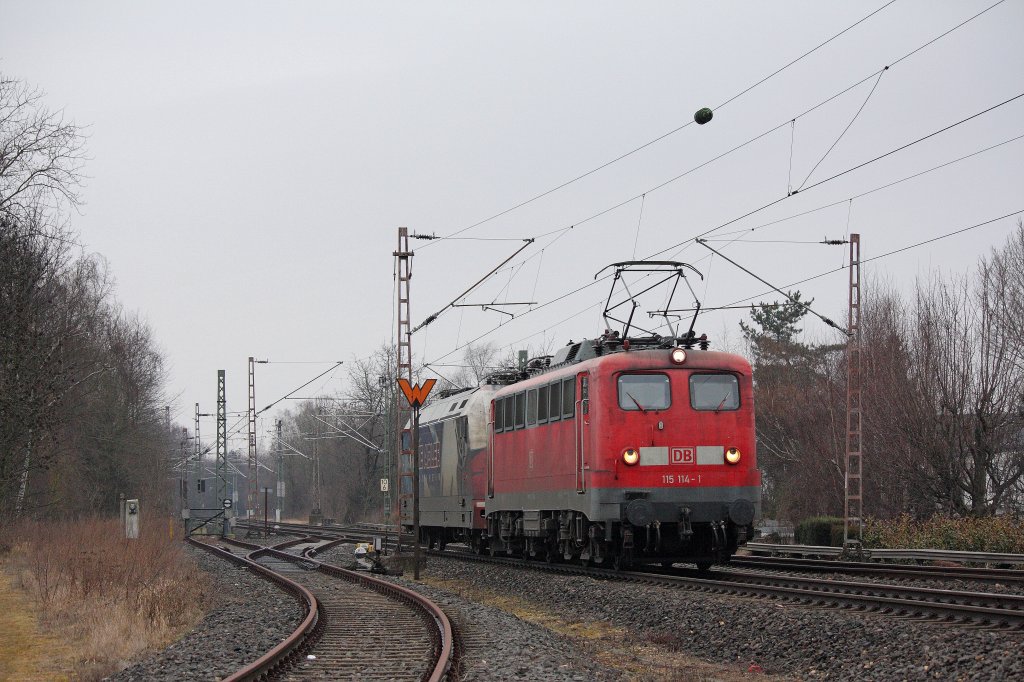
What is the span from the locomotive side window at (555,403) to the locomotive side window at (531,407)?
903 millimetres

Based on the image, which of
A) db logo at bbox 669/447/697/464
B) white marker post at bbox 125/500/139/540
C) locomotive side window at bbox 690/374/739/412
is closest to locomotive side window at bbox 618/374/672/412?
locomotive side window at bbox 690/374/739/412

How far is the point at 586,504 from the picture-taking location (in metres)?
18.2

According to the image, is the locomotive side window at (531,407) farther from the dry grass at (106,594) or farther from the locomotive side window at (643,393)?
the dry grass at (106,594)

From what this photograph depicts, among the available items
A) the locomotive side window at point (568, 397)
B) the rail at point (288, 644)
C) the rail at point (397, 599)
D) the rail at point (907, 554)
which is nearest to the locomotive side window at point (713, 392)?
the locomotive side window at point (568, 397)

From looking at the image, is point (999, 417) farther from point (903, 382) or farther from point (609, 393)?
point (609, 393)

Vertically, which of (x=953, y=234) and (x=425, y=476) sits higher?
(x=953, y=234)

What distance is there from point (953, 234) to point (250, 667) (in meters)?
14.2

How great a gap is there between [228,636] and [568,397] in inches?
321

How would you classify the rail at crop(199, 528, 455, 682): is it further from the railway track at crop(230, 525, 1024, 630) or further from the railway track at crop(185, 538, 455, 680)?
the railway track at crop(230, 525, 1024, 630)

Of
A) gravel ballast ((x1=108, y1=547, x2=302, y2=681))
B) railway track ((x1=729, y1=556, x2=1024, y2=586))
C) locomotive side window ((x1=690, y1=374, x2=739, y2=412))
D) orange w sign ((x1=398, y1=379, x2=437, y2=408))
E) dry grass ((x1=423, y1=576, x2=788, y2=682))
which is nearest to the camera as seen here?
gravel ballast ((x1=108, y1=547, x2=302, y2=681))

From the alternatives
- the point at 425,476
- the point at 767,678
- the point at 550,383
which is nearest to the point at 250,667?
the point at 767,678

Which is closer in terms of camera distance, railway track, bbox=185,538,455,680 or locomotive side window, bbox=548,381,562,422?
railway track, bbox=185,538,455,680

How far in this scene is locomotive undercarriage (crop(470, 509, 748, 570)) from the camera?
18.1 metres

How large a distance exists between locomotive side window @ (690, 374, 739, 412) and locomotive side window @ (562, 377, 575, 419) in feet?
6.89
